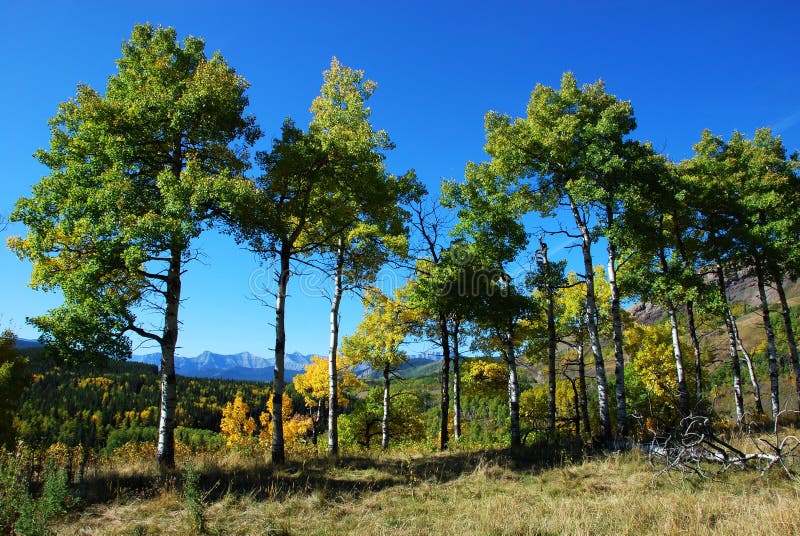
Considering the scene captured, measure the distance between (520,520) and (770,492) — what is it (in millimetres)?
4810

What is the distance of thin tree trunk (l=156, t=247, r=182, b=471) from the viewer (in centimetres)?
1091

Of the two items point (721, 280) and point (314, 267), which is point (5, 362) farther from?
point (721, 280)

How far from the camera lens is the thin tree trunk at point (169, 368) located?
35.8 feet

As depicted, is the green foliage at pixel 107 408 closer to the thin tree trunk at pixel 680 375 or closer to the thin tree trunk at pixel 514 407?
the thin tree trunk at pixel 514 407

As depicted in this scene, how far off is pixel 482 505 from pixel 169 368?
8725 mm

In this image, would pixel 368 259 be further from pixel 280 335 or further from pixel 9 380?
pixel 9 380

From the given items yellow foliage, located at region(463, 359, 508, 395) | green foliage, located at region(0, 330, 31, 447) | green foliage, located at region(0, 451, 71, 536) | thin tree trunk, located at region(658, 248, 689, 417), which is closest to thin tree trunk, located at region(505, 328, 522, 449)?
thin tree trunk, located at region(658, 248, 689, 417)

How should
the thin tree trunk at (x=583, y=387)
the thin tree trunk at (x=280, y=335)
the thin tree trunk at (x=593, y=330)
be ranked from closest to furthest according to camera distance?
the thin tree trunk at (x=280, y=335) → the thin tree trunk at (x=593, y=330) → the thin tree trunk at (x=583, y=387)

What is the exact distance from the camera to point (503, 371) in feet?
84.4

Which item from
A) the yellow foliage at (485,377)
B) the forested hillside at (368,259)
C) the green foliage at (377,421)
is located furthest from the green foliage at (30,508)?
the green foliage at (377,421)

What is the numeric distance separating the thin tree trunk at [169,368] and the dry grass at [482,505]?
131 cm

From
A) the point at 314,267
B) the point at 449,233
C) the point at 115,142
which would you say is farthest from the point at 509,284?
the point at 115,142

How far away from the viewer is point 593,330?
1478 centimetres

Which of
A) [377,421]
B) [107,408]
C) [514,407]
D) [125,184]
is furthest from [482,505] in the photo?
[107,408]
